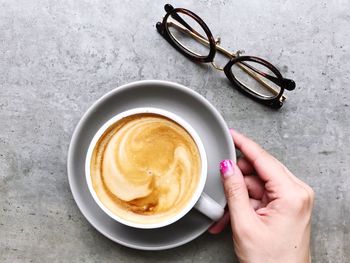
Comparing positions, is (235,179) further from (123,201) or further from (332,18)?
(332,18)

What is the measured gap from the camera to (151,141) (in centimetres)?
111

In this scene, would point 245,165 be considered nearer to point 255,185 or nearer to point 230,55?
point 255,185

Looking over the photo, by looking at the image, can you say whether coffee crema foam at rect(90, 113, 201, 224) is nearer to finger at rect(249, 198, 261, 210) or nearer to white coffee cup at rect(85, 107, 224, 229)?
white coffee cup at rect(85, 107, 224, 229)

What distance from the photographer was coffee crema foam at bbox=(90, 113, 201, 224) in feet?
3.61

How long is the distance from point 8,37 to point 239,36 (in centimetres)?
53

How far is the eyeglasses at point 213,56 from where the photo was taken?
122 cm

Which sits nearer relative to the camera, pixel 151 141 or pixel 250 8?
pixel 151 141

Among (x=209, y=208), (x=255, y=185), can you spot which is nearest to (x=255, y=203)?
(x=255, y=185)

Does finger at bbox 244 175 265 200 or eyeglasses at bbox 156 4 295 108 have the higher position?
eyeglasses at bbox 156 4 295 108

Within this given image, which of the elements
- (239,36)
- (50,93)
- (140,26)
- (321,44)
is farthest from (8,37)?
(321,44)

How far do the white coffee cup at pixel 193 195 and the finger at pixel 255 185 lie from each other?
5.2 inches

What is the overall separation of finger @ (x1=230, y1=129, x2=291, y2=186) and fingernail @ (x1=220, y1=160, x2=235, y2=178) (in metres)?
0.06

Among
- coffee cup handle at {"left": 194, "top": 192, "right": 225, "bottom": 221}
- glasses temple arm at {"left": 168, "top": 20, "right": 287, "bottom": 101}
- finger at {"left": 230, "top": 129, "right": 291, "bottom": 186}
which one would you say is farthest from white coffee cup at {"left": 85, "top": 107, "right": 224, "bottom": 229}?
glasses temple arm at {"left": 168, "top": 20, "right": 287, "bottom": 101}

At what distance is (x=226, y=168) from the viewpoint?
1.13 meters
